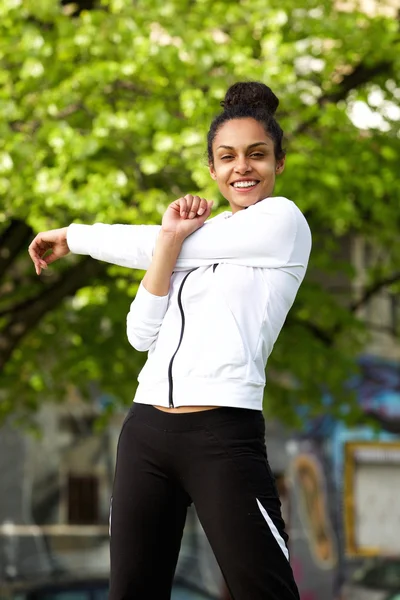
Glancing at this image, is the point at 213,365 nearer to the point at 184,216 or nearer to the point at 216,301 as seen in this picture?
the point at 216,301

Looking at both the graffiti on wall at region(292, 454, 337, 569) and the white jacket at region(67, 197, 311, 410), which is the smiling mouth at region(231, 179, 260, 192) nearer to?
the white jacket at region(67, 197, 311, 410)

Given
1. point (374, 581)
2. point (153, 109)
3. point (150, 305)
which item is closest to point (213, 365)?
point (150, 305)

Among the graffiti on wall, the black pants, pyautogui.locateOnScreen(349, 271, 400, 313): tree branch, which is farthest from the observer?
the graffiti on wall

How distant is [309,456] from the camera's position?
61.5 ft

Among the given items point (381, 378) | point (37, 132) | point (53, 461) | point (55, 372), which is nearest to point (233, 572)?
point (37, 132)

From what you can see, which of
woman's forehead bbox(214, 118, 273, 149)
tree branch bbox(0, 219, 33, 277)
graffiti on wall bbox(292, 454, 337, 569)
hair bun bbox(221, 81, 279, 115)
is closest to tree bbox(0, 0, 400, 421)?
tree branch bbox(0, 219, 33, 277)

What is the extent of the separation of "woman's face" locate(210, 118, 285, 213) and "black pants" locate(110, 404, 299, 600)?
2.10 ft

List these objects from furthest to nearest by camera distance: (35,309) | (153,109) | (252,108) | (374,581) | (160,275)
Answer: (374,581) → (35,309) → (153,109) → (252,108) → (160,275)

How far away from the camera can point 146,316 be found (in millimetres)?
3131

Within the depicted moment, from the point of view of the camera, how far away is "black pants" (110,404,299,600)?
2.93 m

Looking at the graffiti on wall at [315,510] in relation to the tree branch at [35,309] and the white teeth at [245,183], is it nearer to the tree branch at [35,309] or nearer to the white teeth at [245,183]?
the tree branch at [35,309]

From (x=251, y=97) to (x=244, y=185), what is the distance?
0.83 feet

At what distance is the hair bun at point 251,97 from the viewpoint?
3.24 m

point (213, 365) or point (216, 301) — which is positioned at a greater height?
point (216, 301)
